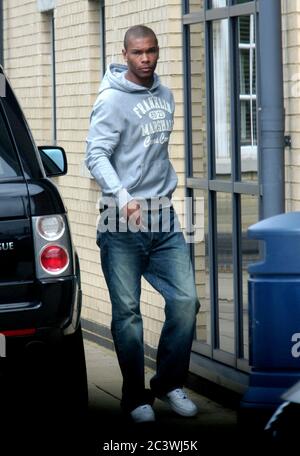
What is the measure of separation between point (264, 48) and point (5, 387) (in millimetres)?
2139

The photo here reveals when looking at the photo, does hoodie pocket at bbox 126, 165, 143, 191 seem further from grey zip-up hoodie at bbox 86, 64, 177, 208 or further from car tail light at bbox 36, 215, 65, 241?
car tail light at bbox 36, 215, 65, 241

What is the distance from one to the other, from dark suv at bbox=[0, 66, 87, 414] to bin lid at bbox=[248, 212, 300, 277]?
1.69 metres

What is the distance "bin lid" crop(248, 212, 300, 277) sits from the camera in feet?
17.4

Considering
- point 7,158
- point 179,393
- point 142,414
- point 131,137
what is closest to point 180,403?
point 179,393

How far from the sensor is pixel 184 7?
9.72 m

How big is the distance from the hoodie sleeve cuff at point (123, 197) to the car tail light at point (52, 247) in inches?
25.8

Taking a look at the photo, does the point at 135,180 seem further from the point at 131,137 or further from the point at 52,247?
the point at 52,247

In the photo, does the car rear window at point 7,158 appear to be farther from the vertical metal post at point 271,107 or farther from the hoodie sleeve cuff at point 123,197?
the vertical metal post at point 271,107

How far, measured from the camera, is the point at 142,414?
26.3ft

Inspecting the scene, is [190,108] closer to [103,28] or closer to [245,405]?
[103,28]

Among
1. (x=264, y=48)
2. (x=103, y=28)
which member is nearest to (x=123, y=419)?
(x=264, y=48)

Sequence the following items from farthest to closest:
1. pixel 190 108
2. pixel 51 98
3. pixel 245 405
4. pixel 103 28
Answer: pixel 51 98 → pixel 103 28 → pixel 190 108 → pixel 245 405

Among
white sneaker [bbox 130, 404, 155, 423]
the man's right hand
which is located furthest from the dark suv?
white sneaker [bbox 130, 404, 155, 423]

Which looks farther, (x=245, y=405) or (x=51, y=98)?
(x=51, y=98)
